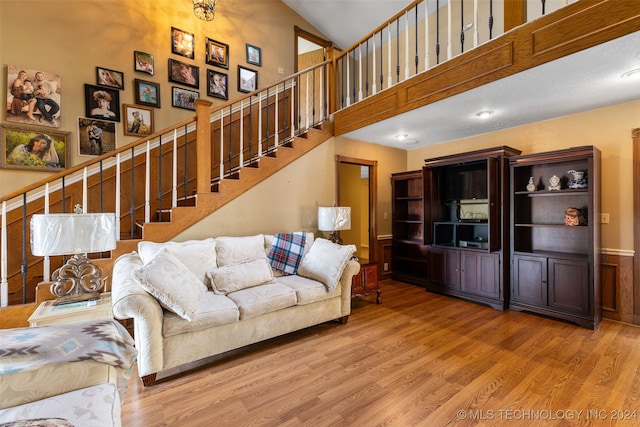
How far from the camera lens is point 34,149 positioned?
314 centimetres

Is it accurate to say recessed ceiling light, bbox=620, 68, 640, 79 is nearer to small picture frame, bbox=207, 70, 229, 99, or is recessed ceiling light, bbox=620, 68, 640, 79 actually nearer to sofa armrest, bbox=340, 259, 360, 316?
sofa armrest, bbox=340, 259, 360, 316

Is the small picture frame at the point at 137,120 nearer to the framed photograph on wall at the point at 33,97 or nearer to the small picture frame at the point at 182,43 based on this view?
the framed photograph on wall at the point at 33,97

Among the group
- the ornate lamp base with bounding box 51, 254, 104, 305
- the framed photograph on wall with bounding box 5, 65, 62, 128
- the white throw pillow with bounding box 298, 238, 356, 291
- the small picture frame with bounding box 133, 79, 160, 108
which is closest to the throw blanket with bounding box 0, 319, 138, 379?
the ornate lamp base with bounding box 51, 254, 104, 305

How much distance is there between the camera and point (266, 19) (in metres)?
4.82

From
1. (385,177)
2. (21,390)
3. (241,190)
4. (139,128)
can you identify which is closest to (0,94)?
(139,128)

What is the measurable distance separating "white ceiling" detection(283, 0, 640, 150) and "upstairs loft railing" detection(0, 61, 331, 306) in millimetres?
1373

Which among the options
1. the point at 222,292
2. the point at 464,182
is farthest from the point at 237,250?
the point at 464,182

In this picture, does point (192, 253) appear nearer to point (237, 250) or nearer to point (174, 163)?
point (237, 250)

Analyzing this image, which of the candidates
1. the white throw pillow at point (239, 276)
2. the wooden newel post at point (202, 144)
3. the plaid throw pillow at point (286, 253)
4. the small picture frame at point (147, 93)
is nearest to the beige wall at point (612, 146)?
the plaid throw pillow at point (286, 253)

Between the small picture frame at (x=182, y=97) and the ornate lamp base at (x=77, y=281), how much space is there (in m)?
2.69

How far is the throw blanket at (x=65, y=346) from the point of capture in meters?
1.05

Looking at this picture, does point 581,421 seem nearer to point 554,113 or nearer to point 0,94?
point 554,113

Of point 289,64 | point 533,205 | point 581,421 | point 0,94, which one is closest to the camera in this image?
point 581,421

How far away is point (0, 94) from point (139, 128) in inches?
49.3
